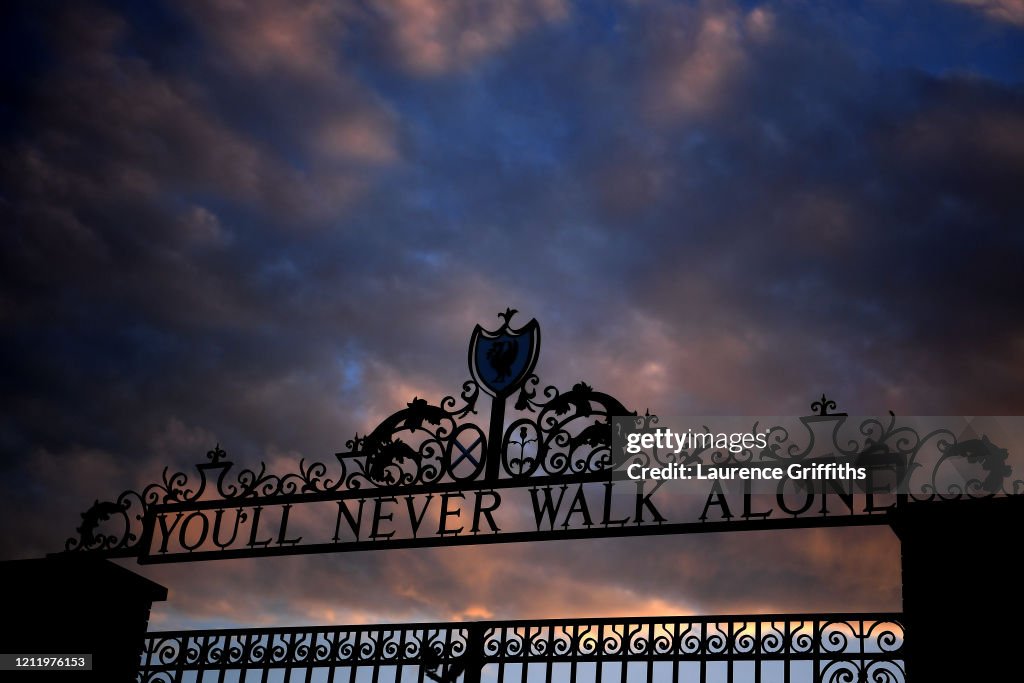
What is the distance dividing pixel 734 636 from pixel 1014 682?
7.61ft

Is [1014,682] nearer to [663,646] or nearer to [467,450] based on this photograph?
[663,646]

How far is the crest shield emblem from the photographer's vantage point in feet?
35.6

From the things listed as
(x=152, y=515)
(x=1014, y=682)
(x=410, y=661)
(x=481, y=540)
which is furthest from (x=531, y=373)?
(x=1014, y=682)

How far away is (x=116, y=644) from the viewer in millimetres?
10281

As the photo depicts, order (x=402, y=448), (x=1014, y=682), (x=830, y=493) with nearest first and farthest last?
(x=1014, y=682) → (x=830, y=493) → (x=402, y=448)

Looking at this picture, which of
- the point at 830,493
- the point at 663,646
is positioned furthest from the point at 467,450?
the point at 830,493

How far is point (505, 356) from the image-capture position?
11.0m

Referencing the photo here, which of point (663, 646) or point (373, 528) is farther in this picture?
point (373, 528)

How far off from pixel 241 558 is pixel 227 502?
648 millimetres

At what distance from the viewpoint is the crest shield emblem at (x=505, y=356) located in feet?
35.6

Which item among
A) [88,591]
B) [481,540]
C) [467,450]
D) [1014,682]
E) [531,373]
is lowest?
[1014,682]

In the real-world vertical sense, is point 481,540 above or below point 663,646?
above

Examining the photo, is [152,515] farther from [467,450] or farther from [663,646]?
[663,646]

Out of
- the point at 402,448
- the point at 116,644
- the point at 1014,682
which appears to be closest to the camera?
the point at 1014,682
